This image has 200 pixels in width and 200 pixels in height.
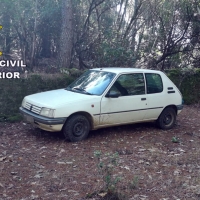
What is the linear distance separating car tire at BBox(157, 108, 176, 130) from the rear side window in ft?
2.17

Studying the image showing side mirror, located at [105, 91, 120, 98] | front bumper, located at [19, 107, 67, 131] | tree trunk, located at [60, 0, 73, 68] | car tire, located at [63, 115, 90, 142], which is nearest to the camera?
front bumper, located at [19, 107, 67, 131]

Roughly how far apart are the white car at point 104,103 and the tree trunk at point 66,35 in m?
5.19

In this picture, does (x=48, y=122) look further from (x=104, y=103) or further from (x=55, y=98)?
(x=104, y=103)

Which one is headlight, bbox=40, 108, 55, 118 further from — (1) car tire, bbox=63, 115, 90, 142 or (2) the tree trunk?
(2) the tree trunk

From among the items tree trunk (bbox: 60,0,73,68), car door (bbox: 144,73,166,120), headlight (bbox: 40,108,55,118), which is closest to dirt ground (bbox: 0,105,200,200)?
car door (bbox: 144,73,166,120)

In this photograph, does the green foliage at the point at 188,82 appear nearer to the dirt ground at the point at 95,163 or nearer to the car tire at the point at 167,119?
the dirt ground at the point at 95,163

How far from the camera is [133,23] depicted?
1702 centimetres

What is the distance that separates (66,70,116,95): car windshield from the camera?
8414 millimetres

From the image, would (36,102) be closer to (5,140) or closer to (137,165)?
(5,140)

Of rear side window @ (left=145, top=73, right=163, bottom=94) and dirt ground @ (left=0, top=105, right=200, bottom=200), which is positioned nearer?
dirt ground @ (left=0, top=105, right=200, bottom=200)

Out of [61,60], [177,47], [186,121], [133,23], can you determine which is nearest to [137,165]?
[186,121]

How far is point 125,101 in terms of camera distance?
28.0ft

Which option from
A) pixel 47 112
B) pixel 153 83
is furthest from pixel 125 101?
pixel 47 112

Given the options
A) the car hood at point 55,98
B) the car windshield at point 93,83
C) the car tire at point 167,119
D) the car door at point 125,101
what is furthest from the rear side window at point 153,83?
the car hood at point 55,98
